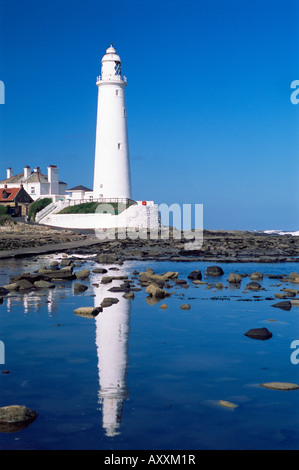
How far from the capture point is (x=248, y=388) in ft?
19.7

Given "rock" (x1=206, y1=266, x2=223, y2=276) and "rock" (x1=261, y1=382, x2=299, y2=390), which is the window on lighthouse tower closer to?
"rock" (x1=206, y1=266, x2=223, y2=276)

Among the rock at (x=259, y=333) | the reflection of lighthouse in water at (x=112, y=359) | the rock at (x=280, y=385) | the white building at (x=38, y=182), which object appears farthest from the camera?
the white building at (x=38, y=182)

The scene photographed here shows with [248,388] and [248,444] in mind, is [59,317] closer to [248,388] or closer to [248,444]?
[248,388]

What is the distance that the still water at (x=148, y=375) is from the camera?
4.70 meters

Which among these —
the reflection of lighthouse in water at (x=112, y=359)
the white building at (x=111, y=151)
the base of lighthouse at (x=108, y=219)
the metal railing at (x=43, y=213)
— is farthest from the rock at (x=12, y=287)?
the metal railing at (x=43, y=213)

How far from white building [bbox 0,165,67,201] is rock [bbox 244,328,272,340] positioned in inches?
1971

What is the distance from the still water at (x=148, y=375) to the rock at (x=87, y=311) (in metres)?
0.18

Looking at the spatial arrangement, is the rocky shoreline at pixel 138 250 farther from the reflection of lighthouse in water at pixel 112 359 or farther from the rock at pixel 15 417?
the rock at pixel 15 417

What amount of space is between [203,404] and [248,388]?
2.55ft

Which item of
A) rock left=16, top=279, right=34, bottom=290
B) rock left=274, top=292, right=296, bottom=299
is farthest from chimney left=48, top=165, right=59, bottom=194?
rock left=274, top=292, right=296, bottom=299

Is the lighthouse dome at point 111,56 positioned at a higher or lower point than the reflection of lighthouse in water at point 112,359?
higher

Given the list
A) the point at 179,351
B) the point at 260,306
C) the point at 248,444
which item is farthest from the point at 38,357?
the point at 260,306

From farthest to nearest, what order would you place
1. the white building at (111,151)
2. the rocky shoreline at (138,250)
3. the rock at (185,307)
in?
the white building at (111,151) → the rocky shoreline at (138,250) → the rock at (185,307)

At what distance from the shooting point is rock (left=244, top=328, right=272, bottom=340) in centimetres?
866
